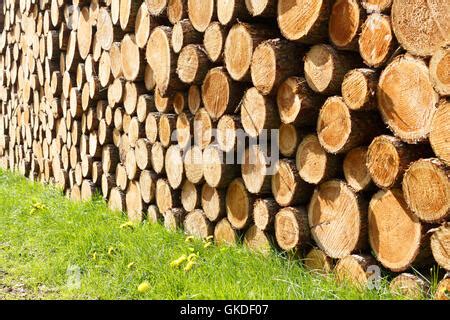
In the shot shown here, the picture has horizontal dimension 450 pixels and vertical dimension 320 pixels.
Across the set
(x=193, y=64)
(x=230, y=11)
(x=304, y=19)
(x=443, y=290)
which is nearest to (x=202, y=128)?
(x=193, y=64)

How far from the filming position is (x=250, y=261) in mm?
2688

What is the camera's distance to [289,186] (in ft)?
8.79

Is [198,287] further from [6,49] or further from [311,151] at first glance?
[6,49]

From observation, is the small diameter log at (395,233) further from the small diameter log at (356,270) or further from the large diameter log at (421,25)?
the large diameter log at (421,25)

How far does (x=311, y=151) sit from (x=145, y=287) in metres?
0.94

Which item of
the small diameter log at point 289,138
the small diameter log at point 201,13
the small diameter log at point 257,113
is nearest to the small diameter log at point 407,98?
the small diameter log at point 289,138

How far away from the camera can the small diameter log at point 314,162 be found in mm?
2482

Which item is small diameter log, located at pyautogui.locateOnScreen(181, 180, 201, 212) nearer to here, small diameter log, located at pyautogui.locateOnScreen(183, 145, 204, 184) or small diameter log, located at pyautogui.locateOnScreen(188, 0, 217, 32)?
small diameter log, located at pyautogui.locateOnScreen(183, 145, 204, 184)

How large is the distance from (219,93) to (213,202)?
610 millimetres

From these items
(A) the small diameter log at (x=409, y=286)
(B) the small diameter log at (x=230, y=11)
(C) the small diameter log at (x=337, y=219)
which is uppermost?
(B) the small diameter log at (x=230, y=11)

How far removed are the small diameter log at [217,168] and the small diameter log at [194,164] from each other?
88mm

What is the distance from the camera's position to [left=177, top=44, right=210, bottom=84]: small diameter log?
10.2 ft
